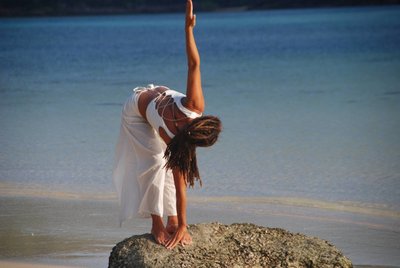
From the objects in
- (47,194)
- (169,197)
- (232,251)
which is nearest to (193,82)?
(169,197)

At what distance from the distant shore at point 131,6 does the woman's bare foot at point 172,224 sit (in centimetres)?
7388

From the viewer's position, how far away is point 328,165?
1036 centimetres

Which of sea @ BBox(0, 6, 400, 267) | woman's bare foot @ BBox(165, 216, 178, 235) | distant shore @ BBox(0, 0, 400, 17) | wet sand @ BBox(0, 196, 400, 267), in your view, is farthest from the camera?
distant shore @ BBox(0, 0, 400, 17)

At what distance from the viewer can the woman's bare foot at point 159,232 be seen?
227 inches

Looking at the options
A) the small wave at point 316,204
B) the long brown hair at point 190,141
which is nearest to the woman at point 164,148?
the long brown hair at point 190,141

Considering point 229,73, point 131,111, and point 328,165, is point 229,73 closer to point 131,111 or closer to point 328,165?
point 328,165

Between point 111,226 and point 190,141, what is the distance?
2204 millimetres

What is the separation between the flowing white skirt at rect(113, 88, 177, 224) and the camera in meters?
5.99

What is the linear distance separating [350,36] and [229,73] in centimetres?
1845

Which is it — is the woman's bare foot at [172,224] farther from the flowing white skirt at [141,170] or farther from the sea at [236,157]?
the sea at [236,157]

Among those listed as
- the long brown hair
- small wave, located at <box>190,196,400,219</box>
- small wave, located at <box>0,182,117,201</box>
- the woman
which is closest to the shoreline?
the woman

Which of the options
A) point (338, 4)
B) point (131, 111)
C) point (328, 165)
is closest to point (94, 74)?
point (328, 165)

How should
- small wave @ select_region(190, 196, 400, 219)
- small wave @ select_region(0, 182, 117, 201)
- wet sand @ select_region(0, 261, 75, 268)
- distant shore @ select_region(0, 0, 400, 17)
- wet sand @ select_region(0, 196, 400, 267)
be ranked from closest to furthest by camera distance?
wet sand @ select_region(0, 261, 75, 268), wet sand @ select_region(0, 196, 400, 267), small wave @ select_region(190, 196, 400, 219), small wave @ select_region(0, 182, 117, 201), distant shore @ select_region(0, 0, 400, 17)

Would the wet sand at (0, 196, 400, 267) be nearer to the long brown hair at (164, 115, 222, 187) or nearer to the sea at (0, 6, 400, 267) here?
the sea at (0, 6, 400, 267)
